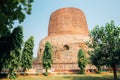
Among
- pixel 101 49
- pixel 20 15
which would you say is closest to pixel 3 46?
pixel 20 15

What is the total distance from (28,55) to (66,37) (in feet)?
37.6

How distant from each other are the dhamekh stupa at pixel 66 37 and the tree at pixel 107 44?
11753mm

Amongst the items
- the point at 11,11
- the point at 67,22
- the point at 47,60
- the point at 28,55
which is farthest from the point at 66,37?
the point at 11,11

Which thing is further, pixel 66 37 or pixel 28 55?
pixel 66 37

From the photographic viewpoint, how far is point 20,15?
38.3 feet

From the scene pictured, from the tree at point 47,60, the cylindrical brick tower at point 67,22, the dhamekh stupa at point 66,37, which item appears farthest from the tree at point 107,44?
the cylindrical brick tower at point 67,22

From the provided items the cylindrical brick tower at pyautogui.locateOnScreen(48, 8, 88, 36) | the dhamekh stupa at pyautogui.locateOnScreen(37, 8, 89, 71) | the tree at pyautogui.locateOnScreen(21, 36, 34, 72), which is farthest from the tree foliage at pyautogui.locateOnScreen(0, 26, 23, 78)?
the cylindrical brick tower at pyautogui.locateOnScreen(48, 8, 88, 36)

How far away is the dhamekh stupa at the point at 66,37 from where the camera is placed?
2952 cm

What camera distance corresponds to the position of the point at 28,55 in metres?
22.6

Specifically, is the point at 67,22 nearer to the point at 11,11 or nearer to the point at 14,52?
the point at 14,52

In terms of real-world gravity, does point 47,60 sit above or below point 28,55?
below

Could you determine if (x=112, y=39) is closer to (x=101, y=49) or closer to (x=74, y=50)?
(x=101, y=49)

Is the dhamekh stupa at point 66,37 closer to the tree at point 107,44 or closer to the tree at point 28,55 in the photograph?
the tree at point 28,55

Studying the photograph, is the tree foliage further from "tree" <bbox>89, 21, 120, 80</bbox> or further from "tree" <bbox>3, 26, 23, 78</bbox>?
"tree" <bbox>89, 21, 120, 80</bbox>
